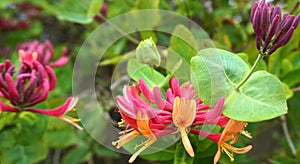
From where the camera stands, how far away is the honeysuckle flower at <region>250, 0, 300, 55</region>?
599 millimetres

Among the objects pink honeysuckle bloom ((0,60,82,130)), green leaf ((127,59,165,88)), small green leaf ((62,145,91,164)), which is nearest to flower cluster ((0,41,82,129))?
pink honeysuckle bloom ((0,60,82,130))

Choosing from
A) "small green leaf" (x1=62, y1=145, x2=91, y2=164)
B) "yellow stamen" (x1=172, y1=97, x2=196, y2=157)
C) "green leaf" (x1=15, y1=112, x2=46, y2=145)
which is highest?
"yellow stamen" (x1=172, y1=97, x2=196, y2=157)

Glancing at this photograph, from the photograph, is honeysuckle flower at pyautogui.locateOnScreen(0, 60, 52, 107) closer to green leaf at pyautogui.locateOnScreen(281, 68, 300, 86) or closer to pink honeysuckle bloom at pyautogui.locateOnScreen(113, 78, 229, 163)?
pink honeysuckle bloom at pyautogui.locateOnScreen(113, 78, 229, 163)

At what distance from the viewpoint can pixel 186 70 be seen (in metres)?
0.74

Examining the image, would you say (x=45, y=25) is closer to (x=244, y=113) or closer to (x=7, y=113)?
(x=7, y=113)

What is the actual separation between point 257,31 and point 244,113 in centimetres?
11

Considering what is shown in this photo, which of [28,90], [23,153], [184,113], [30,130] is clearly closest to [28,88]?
[28,90]

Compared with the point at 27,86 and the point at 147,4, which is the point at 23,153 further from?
the point at 147,4

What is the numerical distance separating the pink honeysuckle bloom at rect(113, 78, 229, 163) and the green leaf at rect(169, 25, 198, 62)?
0.14 m

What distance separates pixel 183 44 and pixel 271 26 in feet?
0.75

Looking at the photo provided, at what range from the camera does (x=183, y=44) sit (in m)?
0.80

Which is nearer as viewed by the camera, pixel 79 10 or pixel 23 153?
pixel 23 153

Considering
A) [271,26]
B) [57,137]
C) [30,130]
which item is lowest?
[57,137]

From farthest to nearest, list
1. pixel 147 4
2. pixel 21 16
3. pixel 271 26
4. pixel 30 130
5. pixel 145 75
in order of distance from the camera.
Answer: pixel 21 16 < pixel 147 4 < pixel 30 130 < pixel 145 75 < pixel 271 26
